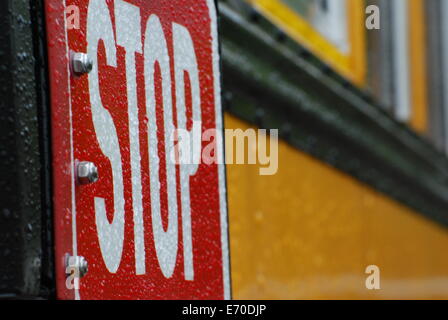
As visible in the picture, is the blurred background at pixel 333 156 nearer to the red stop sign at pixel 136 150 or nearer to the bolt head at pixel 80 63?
the red stop sign at pixel 136 150

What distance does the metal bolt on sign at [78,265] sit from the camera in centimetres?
72

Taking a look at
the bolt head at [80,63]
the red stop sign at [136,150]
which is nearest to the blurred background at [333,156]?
the red stop sign at [136,150]

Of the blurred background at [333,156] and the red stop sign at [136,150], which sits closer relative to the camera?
the red stop sign at [136,150]

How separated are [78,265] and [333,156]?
41.8 inches

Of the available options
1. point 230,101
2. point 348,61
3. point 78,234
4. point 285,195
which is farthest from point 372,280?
point 78,234

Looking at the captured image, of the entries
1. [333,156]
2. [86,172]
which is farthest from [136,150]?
[333,156]

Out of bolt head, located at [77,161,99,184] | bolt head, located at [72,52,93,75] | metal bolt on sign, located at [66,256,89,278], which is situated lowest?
metal bolt on sign, located at [66,256,89,278]

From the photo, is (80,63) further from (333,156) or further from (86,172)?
(333,156)

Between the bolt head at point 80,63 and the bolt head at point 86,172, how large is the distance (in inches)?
2.5

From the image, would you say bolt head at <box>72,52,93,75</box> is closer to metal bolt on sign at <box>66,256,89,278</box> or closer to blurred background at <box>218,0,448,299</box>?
metal bolt on sign at <box>66,256,89,278</box>

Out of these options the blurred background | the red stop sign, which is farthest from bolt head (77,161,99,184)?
the blurred background

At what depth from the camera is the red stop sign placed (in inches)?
28.6

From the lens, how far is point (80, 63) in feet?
2.44

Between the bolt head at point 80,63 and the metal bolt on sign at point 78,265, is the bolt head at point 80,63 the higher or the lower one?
the higher one
